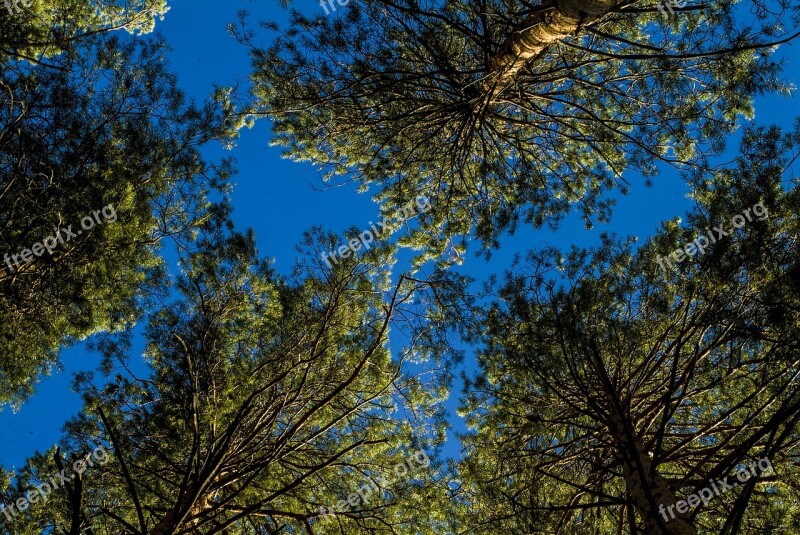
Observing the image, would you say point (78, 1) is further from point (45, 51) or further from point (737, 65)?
point (737, 65)

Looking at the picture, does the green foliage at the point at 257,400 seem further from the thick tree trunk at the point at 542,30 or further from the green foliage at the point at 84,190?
the thick tree trunk at the point at 542,30

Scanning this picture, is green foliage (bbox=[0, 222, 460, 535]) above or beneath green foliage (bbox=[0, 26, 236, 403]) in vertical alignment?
beneath

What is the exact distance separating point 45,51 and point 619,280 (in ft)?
28.7

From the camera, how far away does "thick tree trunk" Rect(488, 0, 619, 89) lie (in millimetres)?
4707

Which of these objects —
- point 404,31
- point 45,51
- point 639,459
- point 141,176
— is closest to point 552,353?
point 639,459

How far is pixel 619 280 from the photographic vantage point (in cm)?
659
